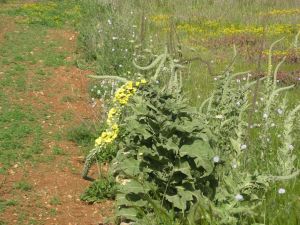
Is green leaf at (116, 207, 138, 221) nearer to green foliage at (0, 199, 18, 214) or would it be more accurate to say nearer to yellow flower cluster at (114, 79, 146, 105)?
yellow flower cluster at (114, 79, 146, 105)

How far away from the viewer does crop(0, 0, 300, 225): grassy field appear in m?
5.21

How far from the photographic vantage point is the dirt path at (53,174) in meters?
4.97

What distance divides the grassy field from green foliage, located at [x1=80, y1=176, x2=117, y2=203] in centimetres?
1

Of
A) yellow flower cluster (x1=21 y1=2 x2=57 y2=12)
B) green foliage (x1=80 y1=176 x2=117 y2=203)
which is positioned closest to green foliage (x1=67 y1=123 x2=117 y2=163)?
green foliage (x1=80 y1=176 x2=117 y2=203)

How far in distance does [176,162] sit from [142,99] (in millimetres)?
589

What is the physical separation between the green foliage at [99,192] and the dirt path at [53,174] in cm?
7

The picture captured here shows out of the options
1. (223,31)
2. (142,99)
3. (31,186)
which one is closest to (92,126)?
(31,186)

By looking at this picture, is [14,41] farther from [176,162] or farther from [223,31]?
[176,162]

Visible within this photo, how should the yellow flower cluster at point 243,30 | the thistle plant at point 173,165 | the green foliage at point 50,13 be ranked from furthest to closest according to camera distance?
1. the yellow flower cluster at point 243,30
2. the green foliage at point 50,13
3. the thistle plant at point 173,165

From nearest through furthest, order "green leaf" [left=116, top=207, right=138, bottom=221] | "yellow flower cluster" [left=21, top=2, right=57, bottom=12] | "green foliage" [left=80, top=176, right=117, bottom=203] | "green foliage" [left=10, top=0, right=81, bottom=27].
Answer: "green leaf" [left=116, top=207, right=138, bottom=221], "green foliage" [left=80, top=176, right=117, bottom=203], "green foliage" [left=10, top=0, right=81, bottom=27], "yellow flower cluster" [left=21, top=2, right=57, bottom=12]

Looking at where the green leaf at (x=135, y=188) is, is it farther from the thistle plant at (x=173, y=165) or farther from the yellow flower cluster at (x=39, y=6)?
the yellow flower cluster at (x=39, y=6)

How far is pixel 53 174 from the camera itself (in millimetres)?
5770

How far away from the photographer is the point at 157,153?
4.14 metres

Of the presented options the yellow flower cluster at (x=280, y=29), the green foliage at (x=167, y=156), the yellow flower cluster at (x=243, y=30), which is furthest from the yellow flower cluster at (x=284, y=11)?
the green foliage at (x=167, y=156)
